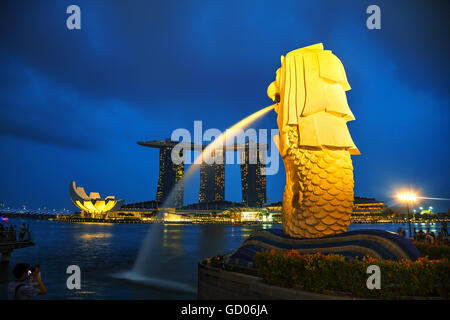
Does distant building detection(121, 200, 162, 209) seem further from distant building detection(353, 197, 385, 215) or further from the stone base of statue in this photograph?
the stone base of statue

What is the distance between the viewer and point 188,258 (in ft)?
80.5

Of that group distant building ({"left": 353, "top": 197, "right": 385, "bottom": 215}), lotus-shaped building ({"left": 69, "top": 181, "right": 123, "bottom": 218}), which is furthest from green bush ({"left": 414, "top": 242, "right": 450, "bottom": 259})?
distant building ({"left": 353, "top": 197, "right": 385, "bottom": 215})

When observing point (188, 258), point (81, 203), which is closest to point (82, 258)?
point (188, 258)

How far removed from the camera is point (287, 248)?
33.9ft

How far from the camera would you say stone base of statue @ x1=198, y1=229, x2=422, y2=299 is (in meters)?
7.67

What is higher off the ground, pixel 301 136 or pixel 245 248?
pixel 301 136

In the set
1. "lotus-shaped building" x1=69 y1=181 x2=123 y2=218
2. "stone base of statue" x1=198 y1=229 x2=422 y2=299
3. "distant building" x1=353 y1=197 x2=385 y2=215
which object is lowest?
"distant building" x1=353 y1=197 x2=385 y2=215

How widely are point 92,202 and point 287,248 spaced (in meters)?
123

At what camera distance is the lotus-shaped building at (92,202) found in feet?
387

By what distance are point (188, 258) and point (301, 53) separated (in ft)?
59.2

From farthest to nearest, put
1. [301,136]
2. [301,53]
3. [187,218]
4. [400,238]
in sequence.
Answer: [187,218]
[301,53]
[301,136]
[400,238]

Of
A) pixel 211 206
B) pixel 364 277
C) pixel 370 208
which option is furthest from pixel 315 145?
pixel 211 206

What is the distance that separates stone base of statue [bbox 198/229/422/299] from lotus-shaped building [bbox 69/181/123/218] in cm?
11967
